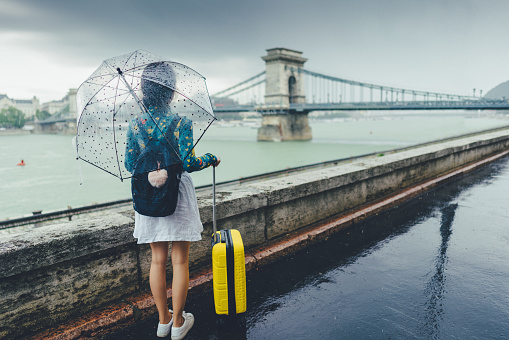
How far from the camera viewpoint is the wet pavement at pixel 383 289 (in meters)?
2.15

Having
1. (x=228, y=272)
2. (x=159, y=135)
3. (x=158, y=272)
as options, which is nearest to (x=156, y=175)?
(x=159, y=135)

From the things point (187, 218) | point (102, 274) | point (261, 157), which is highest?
point (187, 218)

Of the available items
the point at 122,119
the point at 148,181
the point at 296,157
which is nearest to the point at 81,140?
the point at 122,119

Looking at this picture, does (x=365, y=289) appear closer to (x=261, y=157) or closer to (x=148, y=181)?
(x=148, y=181)

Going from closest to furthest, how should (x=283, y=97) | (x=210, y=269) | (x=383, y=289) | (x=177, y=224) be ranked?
(x=177, y=224) < (x=383, y=289) < (x=210, y=269) < (x=283, y=97)

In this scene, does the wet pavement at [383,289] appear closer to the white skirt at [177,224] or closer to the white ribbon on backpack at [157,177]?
the white skirt at [177,224]

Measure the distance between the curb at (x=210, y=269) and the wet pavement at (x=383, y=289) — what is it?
6 centimetres

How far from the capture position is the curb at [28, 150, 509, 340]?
2100 mm

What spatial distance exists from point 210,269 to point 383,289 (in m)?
1.23

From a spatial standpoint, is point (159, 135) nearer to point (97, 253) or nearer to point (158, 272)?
point (158, 272)

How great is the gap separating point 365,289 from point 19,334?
209cm

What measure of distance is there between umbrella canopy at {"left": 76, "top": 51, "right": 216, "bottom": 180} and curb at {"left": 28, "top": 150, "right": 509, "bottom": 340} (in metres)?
0.88

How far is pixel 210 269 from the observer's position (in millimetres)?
2791

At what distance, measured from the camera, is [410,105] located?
130ft
